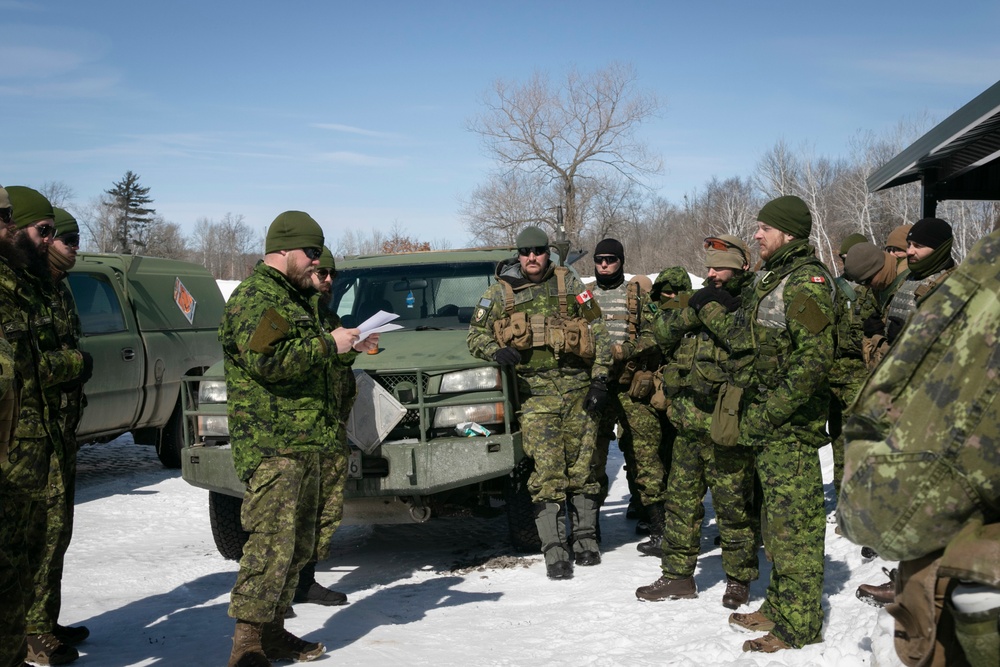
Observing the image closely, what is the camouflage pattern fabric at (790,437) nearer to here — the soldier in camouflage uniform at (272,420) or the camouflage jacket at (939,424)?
the soldier in camouflage uniform at (272,420)

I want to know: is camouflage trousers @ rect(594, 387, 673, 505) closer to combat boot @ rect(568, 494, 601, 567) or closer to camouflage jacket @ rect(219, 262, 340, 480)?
combat boot @ rect(568, 494, 601, 567)

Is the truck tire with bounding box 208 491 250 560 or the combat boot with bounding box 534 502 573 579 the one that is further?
the truck tire with bounding box 208 491 250 560

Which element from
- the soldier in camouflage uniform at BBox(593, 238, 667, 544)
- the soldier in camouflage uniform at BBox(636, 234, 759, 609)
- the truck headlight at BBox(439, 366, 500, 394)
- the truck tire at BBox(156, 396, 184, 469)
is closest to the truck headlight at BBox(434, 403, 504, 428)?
the truck headlight at BBox(439, 366, 500, 394)

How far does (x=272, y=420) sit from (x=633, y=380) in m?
2.92

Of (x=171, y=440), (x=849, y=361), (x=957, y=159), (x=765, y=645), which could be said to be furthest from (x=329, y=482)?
(x=957, y=159)

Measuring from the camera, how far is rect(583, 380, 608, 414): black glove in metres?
5.63

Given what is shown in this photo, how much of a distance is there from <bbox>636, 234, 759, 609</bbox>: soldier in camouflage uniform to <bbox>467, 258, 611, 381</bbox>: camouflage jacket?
2.21ft

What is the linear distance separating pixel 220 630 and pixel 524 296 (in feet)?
8.52

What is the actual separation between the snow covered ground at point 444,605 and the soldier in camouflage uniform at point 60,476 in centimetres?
27

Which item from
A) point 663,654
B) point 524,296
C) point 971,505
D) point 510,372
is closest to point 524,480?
point 510,372

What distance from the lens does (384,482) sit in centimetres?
530

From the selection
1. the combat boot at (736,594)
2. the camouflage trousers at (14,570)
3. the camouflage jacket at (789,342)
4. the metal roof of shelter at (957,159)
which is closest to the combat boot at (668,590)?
the combat boot at (736,594)

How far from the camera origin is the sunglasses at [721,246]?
4781mm

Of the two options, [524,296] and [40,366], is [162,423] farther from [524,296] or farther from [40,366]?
[40,366]
